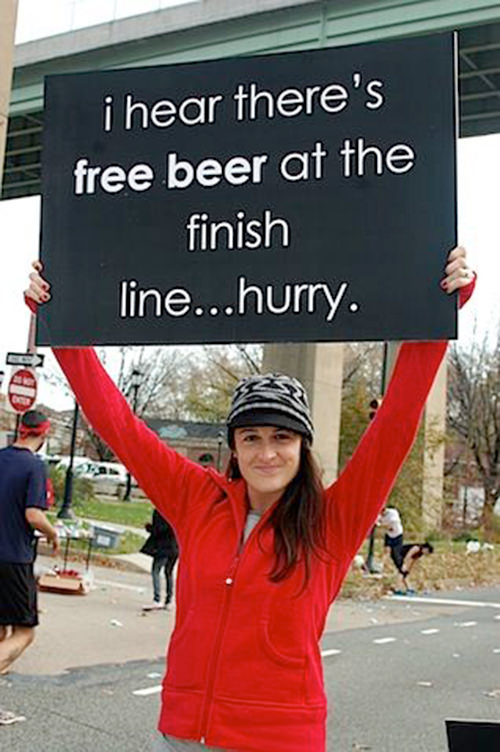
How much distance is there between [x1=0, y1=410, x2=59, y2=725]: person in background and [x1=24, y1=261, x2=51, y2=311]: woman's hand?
11.7ft

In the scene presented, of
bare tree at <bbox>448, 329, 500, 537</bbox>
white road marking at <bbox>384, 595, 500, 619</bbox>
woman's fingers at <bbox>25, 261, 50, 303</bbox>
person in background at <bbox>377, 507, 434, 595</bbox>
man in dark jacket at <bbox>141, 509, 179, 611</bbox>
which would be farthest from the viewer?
bare tree at <bbox>448, 329, 500, 537</bbox>

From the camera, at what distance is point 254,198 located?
3.09 meters

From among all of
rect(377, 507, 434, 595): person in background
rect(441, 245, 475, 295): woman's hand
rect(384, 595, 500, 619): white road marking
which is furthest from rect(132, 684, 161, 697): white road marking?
rect(377, 507, 434, 595): person in background

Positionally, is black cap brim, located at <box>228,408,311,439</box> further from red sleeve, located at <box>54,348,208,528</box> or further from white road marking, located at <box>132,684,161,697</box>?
white road marking, located at <box>132,684,161,697</box>

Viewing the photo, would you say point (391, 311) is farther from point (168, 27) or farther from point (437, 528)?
point (437, 528)

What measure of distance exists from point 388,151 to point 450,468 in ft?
165

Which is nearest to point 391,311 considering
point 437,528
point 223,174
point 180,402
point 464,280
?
point 464,280

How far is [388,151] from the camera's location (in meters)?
2.97

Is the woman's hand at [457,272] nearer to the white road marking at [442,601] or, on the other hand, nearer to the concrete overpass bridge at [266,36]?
the white road marking at [442,601]

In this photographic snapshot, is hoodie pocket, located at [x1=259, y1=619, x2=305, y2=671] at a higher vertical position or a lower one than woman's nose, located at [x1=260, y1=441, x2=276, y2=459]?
lower

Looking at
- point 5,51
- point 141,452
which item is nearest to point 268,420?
point 141,452

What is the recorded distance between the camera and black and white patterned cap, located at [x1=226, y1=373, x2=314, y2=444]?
2.60 m

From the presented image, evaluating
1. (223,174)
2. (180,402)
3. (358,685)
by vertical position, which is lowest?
(358,685)

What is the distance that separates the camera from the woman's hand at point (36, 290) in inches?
122
